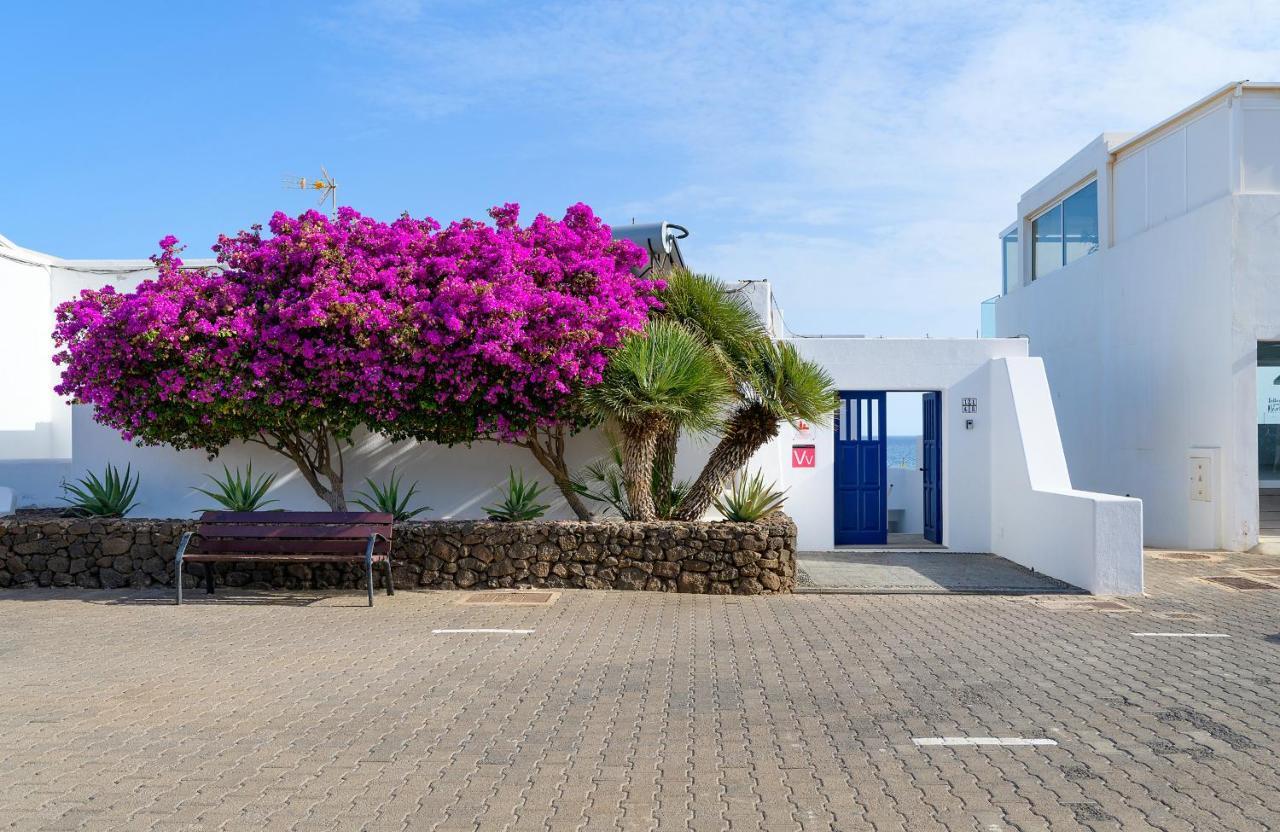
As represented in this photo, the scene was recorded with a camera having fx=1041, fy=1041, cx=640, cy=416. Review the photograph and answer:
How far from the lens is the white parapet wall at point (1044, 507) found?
10.5 meters

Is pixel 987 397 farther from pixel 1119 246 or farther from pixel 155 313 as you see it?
pixel 155 313

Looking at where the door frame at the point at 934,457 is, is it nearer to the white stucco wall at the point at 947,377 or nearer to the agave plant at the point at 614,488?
the white stucco wall at the point at 947,377

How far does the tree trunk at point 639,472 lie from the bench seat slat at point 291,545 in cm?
265

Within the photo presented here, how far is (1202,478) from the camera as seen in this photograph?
14.7 meters

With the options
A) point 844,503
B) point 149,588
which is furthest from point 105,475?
point 844,503

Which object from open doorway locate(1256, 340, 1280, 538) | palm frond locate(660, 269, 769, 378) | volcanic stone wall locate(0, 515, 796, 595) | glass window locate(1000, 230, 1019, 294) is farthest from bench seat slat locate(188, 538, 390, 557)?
glass window locate(1000, 230, 1019, 294)

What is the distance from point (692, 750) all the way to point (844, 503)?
9648 mm

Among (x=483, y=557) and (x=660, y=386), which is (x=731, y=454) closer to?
(x=660, y=386)

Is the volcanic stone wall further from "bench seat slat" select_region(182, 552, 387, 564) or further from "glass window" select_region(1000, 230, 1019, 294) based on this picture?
"glass window" select_region(1000, 230, 1019, 294)

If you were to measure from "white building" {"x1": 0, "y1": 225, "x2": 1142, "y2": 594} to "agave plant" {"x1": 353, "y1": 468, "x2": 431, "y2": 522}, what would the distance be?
23cm

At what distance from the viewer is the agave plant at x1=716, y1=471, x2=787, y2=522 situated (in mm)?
11141

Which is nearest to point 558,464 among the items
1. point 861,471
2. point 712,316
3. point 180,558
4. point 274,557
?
point 712,316

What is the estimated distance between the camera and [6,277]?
61.1 ft

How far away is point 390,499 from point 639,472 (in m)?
2.91
